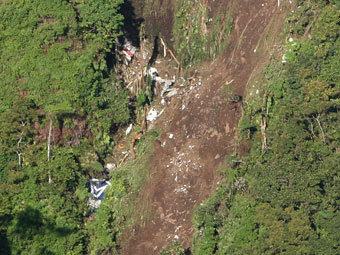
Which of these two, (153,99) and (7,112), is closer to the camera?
(7,112)

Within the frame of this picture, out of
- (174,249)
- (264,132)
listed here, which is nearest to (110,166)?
(174,249)

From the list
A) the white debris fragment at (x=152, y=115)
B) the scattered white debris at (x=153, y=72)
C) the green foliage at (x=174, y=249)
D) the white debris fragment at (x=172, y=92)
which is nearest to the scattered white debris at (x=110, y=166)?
the white debris fragment at (x=152, y=115)

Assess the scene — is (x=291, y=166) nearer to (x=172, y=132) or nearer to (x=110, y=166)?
(x=172, y=132)

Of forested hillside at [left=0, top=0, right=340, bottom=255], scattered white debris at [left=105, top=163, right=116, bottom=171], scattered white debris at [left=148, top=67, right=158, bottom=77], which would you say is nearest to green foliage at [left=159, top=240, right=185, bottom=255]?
forested hillside at [left=0, top=0, right=340, bottom=255]

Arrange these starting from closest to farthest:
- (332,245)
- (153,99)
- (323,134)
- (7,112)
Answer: (332,245), (323,134), (7,112), (153,99)

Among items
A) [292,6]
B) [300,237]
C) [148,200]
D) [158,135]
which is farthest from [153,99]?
[300,237]

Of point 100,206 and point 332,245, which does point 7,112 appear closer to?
point 100,206

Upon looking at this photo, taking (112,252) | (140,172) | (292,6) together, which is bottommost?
(112,252)

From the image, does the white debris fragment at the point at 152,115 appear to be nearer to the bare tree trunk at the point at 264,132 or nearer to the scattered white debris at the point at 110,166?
the scattered white debris at the point at 110,166
